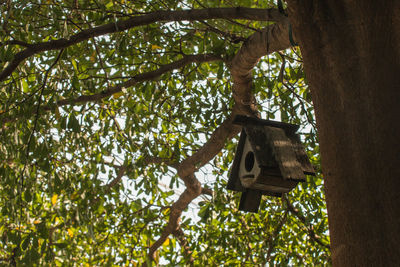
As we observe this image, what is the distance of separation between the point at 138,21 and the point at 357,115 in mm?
1785

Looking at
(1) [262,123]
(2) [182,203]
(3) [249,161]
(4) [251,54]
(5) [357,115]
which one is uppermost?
(4) [251,54]

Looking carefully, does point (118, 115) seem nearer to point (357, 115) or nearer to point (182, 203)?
point (182, 203)

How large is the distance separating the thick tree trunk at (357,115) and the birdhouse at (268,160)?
0.63 metres

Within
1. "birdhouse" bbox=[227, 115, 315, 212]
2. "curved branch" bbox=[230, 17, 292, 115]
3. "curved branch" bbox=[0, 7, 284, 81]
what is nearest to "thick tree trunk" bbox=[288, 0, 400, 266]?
"birdhouse" bbox=[227, 115, 315, 212]

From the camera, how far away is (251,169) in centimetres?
259

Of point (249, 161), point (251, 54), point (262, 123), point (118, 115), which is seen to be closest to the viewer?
point (262, 123)

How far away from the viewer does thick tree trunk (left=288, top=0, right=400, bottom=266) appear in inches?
49.9

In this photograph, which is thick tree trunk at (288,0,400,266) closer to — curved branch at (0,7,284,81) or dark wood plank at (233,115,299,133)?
dark wood plank at (233,115,299,133)

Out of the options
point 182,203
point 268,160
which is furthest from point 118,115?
point 268,160

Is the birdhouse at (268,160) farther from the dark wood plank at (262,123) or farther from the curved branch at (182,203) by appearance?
the curved branch at (182,203)

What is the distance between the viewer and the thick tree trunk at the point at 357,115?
1267 millimetres

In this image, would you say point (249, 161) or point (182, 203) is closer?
point (249, 161)

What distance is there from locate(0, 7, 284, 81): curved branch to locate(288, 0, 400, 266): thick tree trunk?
1.05 metres

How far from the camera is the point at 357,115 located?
1391mm
